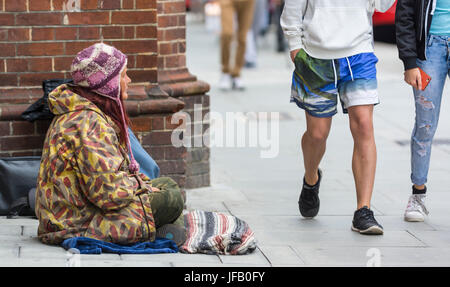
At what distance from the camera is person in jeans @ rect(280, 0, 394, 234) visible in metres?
5.43

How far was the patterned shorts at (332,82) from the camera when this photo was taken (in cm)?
543

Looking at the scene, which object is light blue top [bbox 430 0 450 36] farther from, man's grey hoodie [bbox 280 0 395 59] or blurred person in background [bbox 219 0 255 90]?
blurred person in background [bbox 219 0 255 90]

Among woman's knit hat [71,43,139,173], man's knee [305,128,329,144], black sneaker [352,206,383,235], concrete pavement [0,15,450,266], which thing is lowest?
concrete pavement [0,15,450,266]

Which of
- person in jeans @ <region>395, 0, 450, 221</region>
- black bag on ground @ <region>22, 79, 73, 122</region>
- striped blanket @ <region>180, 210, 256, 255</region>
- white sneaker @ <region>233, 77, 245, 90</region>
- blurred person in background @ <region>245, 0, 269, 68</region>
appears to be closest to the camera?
striped blanket @ <region>180, 210, 256, 255</region>

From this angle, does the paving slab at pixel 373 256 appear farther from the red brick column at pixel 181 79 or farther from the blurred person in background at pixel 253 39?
the blurred person in background at pixel 253 39

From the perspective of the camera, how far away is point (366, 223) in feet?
18.1

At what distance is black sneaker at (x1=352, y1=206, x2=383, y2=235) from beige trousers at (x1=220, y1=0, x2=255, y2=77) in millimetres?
7595

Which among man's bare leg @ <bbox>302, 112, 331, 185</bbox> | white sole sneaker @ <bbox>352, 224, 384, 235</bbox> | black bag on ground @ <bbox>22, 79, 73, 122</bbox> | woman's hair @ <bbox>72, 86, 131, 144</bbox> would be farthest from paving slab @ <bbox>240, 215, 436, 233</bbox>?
black bag on ground @ <bbox>22, 79, 73, 122</bbox>

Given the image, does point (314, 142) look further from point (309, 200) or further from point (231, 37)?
point (231, 37)

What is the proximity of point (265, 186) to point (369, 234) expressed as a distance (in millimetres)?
1788

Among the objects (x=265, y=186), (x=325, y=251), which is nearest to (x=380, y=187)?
(x=265, y=186)

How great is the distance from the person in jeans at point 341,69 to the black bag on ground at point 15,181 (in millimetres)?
1685

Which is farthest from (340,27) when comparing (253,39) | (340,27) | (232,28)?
(253,39)

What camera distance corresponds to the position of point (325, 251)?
5168mm
